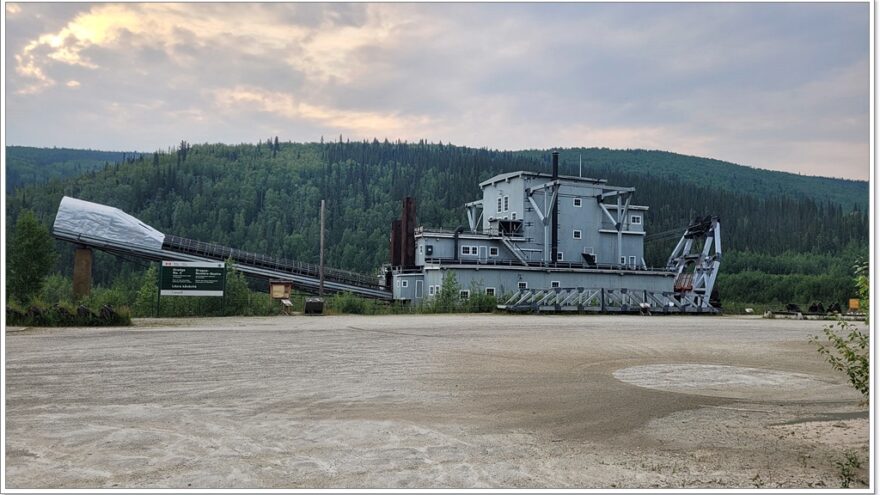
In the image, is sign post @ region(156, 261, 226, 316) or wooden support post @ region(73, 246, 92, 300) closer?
sign post @ region(156, 261, 226, 316)

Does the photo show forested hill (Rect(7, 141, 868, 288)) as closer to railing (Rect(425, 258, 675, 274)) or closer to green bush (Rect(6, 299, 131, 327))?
railing (Rect(425, 258, 675, 274))

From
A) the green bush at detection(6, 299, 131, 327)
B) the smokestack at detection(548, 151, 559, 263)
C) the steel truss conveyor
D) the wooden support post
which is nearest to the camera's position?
the green bush at detection(6, 299, 131, 327)

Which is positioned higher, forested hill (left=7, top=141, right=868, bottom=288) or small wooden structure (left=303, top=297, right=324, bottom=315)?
forested hill (left=7, top=141, right=868, bottom=288)

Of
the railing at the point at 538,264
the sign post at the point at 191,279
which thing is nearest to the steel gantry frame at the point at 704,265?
the railing at the point at 538,264

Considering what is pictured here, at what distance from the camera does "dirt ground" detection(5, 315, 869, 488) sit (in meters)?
5.46

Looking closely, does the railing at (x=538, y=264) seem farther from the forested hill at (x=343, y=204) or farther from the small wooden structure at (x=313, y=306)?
the forested hill at (x=343, y=204)

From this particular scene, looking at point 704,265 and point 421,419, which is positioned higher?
point 704,265

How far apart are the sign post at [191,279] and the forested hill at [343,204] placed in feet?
233

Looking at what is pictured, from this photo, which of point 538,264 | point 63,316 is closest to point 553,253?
point 538,264

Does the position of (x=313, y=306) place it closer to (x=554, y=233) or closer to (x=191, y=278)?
(x=191, y=278)

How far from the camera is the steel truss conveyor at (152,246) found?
39.1m

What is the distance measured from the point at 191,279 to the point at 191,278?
4 cm

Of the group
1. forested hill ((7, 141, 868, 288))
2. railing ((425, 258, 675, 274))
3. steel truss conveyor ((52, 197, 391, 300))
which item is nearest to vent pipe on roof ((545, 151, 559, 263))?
railing ((425, 258, 675, 274))

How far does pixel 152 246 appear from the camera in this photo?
135 feet
